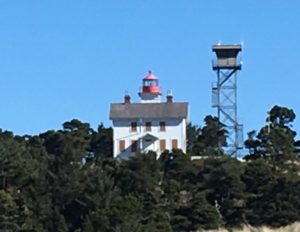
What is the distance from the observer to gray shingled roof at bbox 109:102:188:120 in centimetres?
7131

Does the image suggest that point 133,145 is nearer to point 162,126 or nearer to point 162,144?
point 162,144

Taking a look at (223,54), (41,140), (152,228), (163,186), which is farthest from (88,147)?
(152,228)

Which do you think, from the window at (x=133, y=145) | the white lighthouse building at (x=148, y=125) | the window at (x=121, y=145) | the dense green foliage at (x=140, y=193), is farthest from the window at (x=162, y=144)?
the dense green foliage at (x=140, y=193)

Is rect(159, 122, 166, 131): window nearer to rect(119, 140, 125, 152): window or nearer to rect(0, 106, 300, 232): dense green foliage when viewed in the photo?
rect(119, 140, 125, 152): window

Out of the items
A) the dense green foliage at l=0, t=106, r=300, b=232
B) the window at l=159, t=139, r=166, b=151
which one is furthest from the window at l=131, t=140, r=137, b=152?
the dense green foliage at l=0, t=106, r=300, b=232

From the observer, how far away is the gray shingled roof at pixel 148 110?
71312 millimetres

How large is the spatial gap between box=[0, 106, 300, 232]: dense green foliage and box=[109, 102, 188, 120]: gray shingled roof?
15294 millimetres

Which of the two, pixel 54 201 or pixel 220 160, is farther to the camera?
pixel 220 160

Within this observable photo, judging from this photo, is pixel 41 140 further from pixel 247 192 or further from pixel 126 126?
pixel 247 192

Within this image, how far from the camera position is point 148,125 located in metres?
71.8

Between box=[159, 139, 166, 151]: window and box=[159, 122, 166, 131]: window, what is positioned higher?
box=[159, 122, 166, 131]: window

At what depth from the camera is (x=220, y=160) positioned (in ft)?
174

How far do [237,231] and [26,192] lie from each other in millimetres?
8727

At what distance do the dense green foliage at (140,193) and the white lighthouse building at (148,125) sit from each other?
14.3 meters
